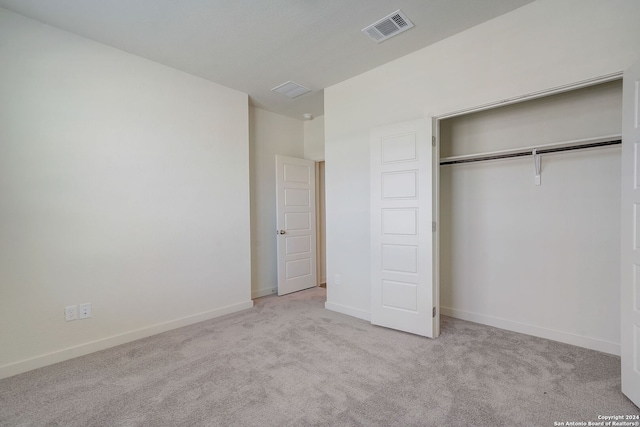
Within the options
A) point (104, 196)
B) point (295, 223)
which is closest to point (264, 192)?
point (295, 223)

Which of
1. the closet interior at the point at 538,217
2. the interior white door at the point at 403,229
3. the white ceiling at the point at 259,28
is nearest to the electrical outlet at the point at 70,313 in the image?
the white ceiling at the point at 259,28

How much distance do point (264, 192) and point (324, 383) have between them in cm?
310

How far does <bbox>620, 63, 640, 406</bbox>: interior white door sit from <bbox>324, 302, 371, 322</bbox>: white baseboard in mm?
2093

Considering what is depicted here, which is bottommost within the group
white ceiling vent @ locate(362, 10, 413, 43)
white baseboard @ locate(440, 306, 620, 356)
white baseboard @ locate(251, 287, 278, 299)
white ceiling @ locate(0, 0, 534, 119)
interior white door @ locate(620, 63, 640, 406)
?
white baseboard @ locate(251, 287, 278, 299)

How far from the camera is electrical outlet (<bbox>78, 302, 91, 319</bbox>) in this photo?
2.64 meters

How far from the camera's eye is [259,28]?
257 cm

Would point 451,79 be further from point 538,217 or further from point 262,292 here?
point 262,292

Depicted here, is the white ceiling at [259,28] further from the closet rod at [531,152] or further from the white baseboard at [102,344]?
the white baseboard at [102,344]

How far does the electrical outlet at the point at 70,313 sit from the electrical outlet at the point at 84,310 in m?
0.03

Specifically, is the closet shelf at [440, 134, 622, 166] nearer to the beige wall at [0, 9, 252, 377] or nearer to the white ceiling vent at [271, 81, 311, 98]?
the white ceiling vent at [271, 81, 311, 98]

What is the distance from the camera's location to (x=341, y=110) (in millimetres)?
3672

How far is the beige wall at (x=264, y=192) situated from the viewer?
4.48 metres

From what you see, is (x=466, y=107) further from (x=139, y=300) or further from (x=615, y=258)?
(x=139, y=300)

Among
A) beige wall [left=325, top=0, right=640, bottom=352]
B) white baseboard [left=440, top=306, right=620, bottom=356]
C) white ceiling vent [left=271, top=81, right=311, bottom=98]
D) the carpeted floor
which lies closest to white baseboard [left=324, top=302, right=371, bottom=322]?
beige wall [left=325, top=0, right=640, bottom=352]
